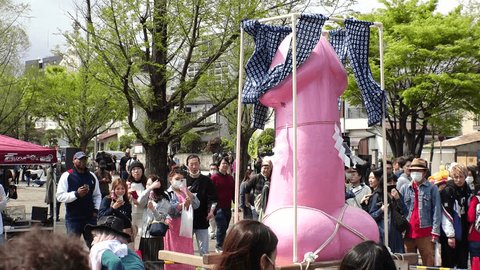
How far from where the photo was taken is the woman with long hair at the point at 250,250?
328 centimetres

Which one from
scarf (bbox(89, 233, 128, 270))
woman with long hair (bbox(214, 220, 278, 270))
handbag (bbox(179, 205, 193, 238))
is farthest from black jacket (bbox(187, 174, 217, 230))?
woman with long hair (bbox(214, 220, 278, 270))

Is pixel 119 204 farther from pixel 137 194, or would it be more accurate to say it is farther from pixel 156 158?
pixel 156 158

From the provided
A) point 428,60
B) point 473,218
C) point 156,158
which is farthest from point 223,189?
point 428,60

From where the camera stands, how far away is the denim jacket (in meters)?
9.27

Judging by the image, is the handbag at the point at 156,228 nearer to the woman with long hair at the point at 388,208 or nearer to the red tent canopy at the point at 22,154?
the woman with long hair at the point at 388,208

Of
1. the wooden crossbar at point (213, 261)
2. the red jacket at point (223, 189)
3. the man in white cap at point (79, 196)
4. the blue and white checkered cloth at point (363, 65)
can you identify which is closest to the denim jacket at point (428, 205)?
the wooden crossbar at point (213, 261)

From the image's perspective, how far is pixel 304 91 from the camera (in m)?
6.03

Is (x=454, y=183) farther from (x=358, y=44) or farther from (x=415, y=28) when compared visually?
(x=415, y=28)

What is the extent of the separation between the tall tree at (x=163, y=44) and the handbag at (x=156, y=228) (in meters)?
5.31

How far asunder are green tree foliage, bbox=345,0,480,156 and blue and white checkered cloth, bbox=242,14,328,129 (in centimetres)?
2121

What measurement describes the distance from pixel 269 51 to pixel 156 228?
11.7ft

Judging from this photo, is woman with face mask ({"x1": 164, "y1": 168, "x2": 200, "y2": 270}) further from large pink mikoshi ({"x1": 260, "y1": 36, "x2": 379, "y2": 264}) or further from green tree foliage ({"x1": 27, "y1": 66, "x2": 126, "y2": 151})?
green tree foliage ({"x1": 27, "y1": 66, "x2": 126, "y2": 151})

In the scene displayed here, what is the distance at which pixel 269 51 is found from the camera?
633 centimetres

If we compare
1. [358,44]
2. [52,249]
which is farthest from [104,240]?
[52,249]
